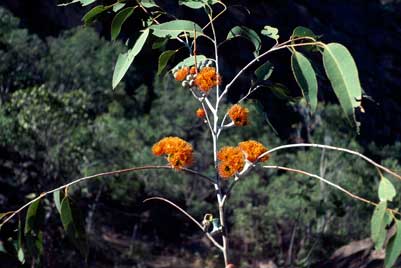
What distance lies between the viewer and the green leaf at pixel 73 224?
200 centimetres

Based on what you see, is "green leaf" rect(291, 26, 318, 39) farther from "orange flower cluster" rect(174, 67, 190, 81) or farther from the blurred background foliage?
the blurred background foliage

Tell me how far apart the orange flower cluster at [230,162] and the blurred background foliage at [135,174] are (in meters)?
8.43

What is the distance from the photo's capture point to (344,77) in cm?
173

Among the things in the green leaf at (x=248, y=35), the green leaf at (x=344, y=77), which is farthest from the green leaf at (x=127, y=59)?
the green leaf at (x=344, y=77)

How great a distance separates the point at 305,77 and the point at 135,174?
494 inches

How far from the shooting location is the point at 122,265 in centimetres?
1282

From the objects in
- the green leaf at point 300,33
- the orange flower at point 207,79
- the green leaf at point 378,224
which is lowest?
the green leaf at point 378,224

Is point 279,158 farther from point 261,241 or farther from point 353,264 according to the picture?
point 353,264

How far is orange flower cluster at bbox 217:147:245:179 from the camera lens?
184 cm

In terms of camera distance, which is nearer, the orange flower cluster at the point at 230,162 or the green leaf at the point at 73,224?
the orange flower cluster at the point at 230,162

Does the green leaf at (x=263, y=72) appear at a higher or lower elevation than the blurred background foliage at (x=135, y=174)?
higher

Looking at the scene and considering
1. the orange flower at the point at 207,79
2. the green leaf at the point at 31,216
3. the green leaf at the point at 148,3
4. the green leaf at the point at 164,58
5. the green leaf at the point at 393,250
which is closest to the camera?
the green leaf at the point at 393,250

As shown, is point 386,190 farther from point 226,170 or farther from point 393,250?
point 226,170

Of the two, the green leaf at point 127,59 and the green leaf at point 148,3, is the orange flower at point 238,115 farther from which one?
the green leaf at point 148,3
